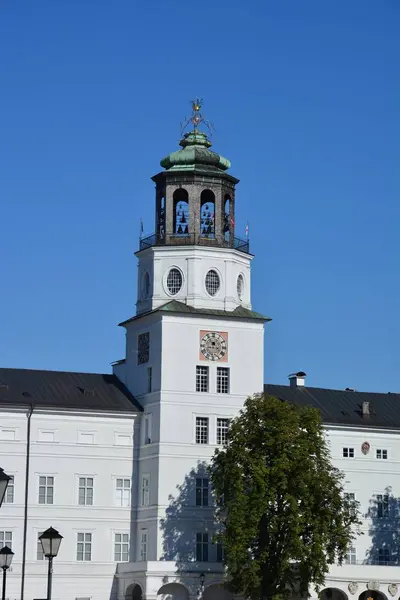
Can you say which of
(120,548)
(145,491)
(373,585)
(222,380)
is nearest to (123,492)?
(145,491)

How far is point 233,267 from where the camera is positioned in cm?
7544

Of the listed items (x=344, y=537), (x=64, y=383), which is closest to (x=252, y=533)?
(x=344, y=537)

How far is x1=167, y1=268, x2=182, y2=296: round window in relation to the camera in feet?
245

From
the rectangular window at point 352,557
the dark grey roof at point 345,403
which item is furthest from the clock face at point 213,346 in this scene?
the rectangular window at point 352,557

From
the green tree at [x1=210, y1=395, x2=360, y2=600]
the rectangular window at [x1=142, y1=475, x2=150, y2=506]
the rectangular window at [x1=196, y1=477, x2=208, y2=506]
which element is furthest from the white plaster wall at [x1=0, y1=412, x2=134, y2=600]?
the green tree at [x1=210, y1=395, x2=360, y2=600]

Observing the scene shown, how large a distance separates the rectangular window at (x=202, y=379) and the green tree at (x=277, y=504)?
6.14 m

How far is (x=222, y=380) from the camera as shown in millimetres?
73750

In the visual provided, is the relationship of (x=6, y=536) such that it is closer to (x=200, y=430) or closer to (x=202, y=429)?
(x=200, y=430)

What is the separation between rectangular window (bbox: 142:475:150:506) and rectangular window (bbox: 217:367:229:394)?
6533mm

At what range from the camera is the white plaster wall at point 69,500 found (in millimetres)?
70375

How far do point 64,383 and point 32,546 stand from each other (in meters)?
10.2

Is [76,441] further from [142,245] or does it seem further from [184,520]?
[142,245]

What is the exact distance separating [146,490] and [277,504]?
9.51 metres

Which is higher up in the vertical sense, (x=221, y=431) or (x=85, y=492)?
(x=221, y=431)
